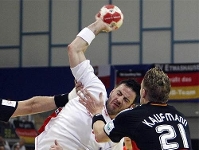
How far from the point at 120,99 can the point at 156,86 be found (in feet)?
4.17

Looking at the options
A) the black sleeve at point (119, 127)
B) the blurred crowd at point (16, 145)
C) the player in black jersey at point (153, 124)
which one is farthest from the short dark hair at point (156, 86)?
the blurred crowd at point (16, 145)

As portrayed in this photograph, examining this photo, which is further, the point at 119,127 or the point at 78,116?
the point at 78,116

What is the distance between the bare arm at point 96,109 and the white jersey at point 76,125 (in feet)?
1.71

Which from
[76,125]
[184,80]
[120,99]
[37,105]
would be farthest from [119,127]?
[184,80]

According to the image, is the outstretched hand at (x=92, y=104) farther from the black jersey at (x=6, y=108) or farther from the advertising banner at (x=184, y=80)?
the advertising banner at (x=184, y=80)

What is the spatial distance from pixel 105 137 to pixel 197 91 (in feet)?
27.9

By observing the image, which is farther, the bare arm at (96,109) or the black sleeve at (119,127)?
the bare arm at (96,109)

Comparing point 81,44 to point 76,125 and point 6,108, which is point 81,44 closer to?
point 76,125

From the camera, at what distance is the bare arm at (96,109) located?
12.7 ft

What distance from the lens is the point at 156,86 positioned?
3697 mm

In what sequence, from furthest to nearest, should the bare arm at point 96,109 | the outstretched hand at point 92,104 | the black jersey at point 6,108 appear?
the black jersey at point 6,108 → the outstretched hand at point 92,104 → the bare arm at point 96,109

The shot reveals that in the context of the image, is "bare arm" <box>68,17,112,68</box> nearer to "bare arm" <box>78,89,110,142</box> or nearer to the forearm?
the forearm

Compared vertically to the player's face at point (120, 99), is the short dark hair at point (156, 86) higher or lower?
higher

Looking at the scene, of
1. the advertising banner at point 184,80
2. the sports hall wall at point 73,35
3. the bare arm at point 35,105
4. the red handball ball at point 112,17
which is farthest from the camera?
the sports hall wall at point 73,35
